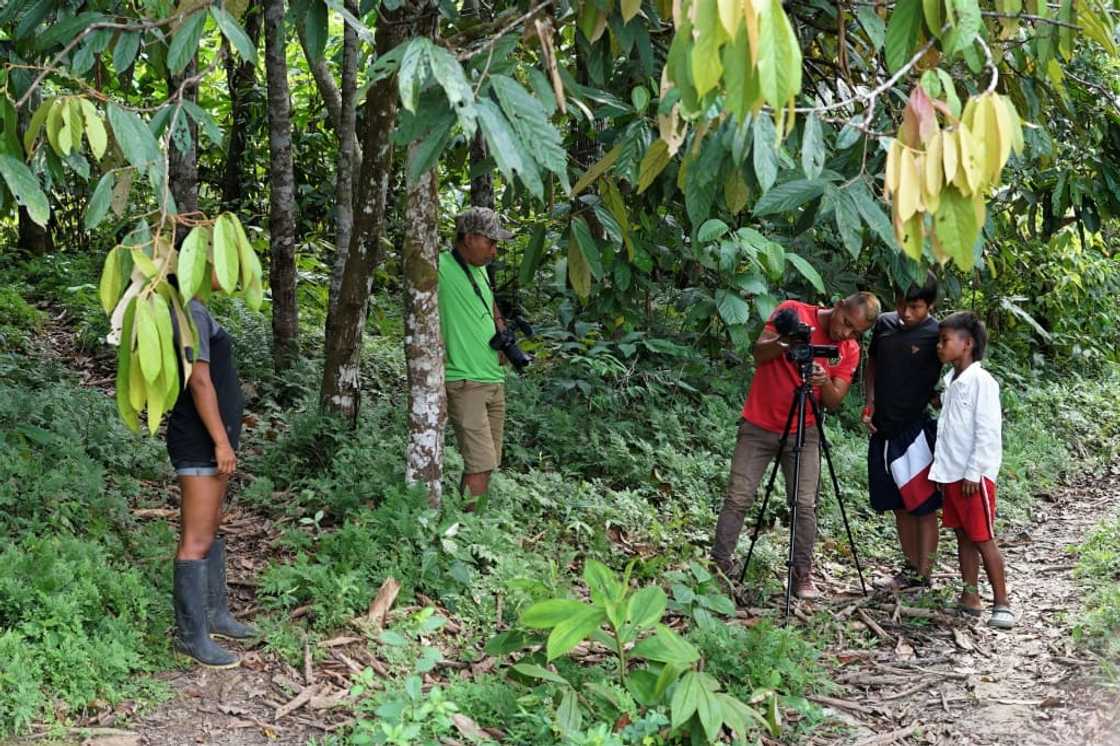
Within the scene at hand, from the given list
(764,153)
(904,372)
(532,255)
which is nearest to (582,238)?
(532,255)

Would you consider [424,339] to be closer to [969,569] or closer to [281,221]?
[969,569]

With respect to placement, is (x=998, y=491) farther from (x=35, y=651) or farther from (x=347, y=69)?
(x=35, y=651)

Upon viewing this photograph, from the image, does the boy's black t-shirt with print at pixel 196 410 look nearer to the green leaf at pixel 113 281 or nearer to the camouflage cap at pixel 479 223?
the green leaf at pixel 113 281

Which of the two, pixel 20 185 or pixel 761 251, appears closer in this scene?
pixel 20 185

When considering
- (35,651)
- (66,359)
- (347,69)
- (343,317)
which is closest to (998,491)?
(343,317)

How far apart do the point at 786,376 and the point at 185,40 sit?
314cm

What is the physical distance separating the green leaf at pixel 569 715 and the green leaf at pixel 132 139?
7.04 ft

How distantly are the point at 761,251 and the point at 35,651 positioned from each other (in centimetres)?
348

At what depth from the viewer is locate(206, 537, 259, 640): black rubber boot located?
4188 mm

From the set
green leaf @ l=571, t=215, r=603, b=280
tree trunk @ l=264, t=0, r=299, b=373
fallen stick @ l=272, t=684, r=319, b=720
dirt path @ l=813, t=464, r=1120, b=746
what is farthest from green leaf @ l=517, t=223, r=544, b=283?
tree trunk @ l=264, t=0, r=299, b=373

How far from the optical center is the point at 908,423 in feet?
18.1

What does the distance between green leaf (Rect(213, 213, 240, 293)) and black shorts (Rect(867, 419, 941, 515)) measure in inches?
153

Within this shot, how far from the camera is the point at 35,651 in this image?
3654 mm

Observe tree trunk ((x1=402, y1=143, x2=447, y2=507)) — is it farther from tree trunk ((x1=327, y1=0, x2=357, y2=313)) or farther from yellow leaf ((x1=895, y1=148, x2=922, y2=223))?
yellow leaf ((x1=895, y1=148, x2=922, y2=223))
